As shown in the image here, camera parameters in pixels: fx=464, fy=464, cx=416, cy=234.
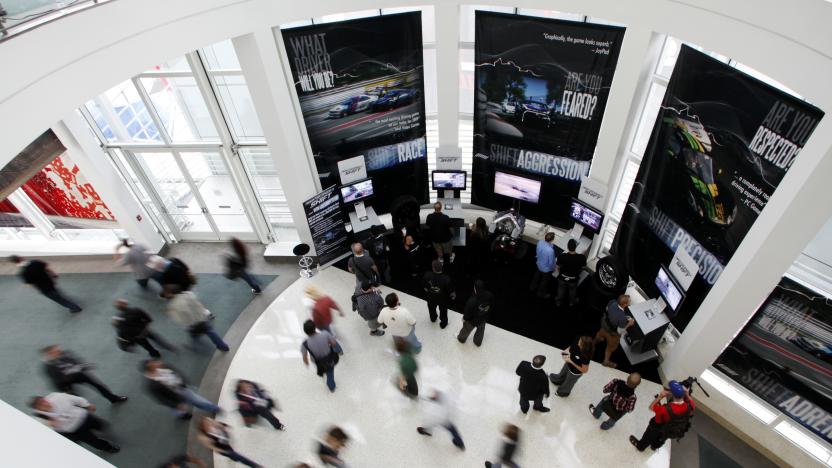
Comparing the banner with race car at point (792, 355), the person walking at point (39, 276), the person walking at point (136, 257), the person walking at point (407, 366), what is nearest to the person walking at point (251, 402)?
the person walking at point (407, 366)

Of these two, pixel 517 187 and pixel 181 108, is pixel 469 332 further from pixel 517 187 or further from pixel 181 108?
pixel 181 108

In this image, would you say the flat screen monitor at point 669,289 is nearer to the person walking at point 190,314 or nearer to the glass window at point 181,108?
the person walking at point 190,314

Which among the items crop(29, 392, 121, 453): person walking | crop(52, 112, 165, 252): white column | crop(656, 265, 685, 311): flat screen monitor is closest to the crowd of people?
crop(29, 392, 121, 453): person walking

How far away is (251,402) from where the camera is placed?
5.73 meters

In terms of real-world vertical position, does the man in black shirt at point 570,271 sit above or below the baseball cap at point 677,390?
below

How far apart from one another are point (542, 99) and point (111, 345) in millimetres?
8378

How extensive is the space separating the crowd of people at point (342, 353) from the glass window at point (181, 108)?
227 cm

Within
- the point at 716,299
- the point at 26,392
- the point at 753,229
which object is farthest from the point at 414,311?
the point at 26,392

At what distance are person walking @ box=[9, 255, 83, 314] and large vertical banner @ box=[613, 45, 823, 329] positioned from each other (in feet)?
31.4

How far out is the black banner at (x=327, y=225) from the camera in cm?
816

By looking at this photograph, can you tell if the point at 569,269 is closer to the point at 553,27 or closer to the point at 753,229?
the point at 753,229

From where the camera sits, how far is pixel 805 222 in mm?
4566

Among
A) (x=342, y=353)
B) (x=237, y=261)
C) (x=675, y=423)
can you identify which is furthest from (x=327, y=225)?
(x=675, y=423)

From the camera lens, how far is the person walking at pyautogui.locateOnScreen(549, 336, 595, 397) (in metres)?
5.88
